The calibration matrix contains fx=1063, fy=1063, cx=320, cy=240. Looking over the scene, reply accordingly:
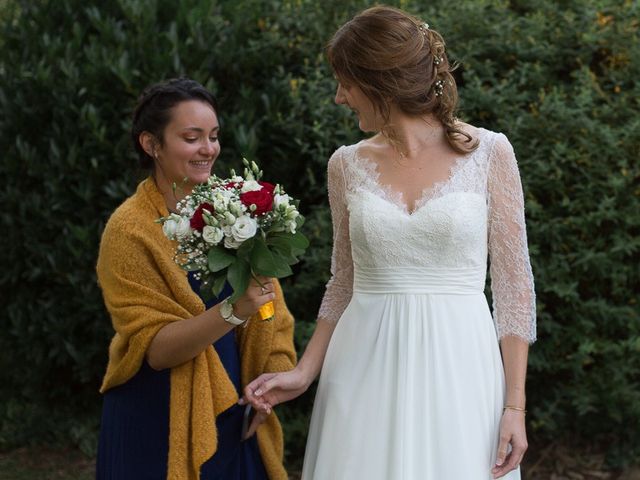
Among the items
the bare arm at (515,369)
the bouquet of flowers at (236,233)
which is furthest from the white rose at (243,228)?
the bare arm at (515,369)

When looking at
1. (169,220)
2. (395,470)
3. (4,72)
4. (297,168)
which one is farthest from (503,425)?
(4,72)

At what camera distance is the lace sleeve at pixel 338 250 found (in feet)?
12.0

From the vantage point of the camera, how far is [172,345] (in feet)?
11.5

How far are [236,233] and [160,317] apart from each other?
533 millimetres

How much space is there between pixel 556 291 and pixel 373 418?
234cm

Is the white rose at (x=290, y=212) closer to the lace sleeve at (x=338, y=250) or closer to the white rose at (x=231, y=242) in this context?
the white rose at (x=231, y=242)

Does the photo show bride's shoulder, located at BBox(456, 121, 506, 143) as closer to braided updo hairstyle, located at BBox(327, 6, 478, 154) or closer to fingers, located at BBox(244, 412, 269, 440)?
braided updo hairstyle, located at BBox(327, 6, 478, 154)

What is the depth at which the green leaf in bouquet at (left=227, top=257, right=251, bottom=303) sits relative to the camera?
328 cm

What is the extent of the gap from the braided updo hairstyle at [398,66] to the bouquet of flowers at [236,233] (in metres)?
0.47

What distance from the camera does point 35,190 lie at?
20.0 feet

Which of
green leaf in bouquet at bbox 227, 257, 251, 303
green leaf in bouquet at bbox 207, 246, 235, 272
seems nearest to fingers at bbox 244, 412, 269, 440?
green leaf in bouquet at bbox 227, 257, 251, 303

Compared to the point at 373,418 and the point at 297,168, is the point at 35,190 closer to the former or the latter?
the point at 297,168

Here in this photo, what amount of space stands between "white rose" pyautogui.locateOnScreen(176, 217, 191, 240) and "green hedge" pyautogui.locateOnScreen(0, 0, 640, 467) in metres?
2.33

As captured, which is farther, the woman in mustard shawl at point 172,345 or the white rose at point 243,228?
the woman in mustard shawl at point 172,345
